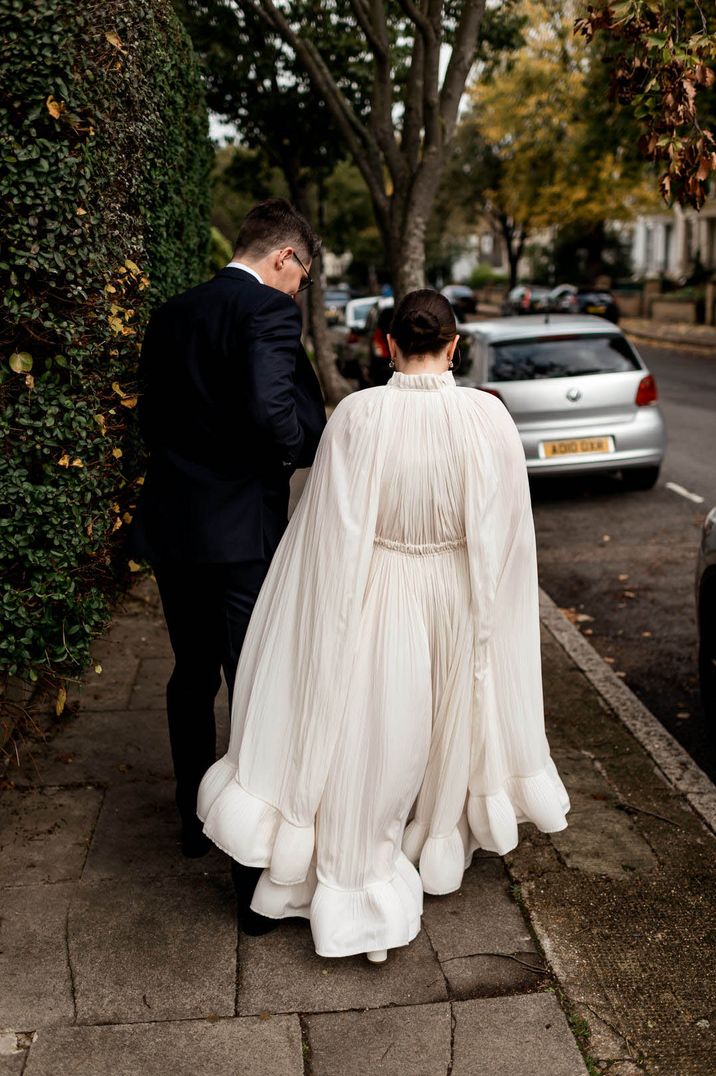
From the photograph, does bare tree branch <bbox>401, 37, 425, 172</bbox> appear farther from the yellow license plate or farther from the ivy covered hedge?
the ivy covered hedge

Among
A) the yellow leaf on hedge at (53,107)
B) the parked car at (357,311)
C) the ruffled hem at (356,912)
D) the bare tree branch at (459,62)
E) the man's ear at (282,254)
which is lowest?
the parked car at (357,311)

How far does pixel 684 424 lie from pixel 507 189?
34.3m

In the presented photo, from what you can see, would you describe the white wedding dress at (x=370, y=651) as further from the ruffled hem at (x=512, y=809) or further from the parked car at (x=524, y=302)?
the parked car at (x=524, y=302)

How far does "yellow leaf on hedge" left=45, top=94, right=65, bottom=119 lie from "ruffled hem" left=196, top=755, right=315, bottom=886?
2105 mm

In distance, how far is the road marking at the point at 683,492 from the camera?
10719 mm

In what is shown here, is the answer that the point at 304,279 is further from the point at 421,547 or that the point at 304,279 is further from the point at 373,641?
the point at 373,641

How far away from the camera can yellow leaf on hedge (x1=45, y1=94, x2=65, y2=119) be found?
3420mm

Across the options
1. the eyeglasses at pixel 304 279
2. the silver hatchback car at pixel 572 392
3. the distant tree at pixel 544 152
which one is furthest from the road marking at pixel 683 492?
the distant tree at pixel 544 152

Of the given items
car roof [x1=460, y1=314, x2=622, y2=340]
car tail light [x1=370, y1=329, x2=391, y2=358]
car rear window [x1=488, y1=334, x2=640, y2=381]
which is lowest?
car tail light [x1=370, y1=329, x2=391, y2=358]

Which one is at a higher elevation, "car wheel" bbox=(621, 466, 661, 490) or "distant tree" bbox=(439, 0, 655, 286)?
"distant tree" bbox=(439, 0, 655, 286)

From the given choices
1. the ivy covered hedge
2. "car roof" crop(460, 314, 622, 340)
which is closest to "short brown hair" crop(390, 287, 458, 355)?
the ivy covered hedge

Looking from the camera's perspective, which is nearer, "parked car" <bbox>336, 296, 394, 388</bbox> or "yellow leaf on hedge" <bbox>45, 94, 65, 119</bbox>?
"yellow leaf on hedge" <bbox>45, 94, 65, 119</bbox>

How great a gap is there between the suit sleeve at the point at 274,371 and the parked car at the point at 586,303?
119ft

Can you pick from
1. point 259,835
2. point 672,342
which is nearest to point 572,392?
point 259,835
